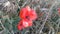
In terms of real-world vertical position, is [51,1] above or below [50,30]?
A: above

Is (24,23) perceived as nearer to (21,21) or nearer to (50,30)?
(21,21)

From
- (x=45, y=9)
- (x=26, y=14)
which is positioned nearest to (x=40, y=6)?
(x=45, y=9)

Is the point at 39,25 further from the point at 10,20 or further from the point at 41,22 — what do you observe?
the point at 10,20

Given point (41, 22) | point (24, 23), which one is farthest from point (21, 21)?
point (41, 22)

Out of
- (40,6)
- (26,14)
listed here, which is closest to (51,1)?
(40,6)

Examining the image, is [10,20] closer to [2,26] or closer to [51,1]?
[2,26]

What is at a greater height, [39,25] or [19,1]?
[19,1]

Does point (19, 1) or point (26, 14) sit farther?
point (19, 1)

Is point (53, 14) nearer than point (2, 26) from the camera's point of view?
No
